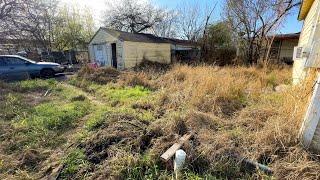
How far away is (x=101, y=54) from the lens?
49.5ft

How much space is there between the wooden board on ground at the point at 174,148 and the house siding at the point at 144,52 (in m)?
11.0

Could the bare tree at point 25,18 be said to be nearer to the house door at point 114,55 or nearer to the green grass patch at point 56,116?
the house door at point 114,55

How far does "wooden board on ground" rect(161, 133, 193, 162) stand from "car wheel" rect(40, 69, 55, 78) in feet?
31.8

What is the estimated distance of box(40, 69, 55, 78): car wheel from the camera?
1039cm

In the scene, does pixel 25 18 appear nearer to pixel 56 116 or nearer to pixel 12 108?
pixel 12 108

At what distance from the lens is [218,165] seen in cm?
274

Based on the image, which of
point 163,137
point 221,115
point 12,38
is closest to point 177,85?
point 221,115

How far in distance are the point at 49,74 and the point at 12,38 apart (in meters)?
7.44

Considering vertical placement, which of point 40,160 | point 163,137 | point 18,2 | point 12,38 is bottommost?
point 40,160

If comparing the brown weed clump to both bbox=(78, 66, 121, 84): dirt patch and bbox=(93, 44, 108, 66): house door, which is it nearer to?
bbox=(78, 66, 121, 84): dirt patch

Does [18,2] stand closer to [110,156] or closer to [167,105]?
[167,105]

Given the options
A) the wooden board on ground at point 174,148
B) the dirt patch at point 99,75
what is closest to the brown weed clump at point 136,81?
the dirt patch at point 99,75

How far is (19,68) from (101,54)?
6098 mm

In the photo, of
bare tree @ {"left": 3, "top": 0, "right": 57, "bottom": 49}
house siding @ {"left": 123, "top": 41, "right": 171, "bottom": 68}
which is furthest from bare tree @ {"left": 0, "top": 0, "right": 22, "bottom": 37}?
house siding @ {"left": 123, "top": 41, "right": 171, "bottom": 68}
